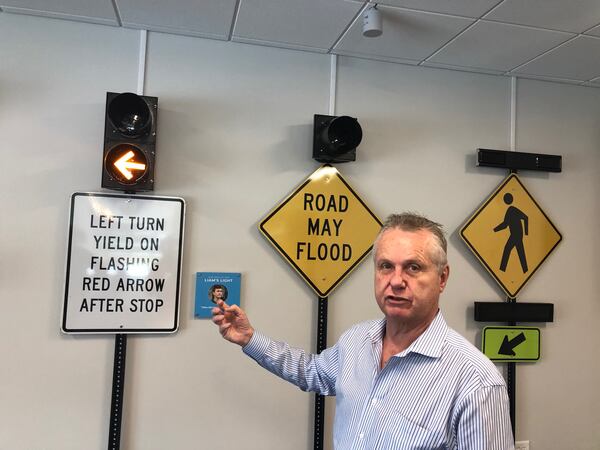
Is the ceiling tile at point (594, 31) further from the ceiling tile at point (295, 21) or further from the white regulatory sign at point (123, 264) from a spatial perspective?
the white regulatory sign at point (123, 264)

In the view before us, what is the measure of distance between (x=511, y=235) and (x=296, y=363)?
182 cm

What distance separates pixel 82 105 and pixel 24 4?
0.53 m

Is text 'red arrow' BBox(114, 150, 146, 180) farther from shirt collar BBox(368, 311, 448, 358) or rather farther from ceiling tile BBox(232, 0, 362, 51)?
shirt collar BBox(368, 311, 448, 358)

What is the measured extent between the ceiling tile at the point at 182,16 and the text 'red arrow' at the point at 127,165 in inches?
27.7

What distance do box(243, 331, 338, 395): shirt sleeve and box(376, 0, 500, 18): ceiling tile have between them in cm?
162

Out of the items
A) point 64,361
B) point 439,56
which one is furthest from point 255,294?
point 439,56

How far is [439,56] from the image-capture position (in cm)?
271

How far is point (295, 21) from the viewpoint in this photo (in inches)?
92.0

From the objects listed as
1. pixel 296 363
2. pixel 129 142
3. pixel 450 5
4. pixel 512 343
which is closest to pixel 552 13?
pixel 450 5

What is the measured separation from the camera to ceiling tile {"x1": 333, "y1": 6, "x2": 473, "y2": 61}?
2275 millimetres

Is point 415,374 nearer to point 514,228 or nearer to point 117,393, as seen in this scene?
point 117,393

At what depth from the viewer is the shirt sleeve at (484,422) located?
1220 mm

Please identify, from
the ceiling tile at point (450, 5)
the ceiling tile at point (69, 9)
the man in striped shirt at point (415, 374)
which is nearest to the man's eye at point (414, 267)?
the man in striped shirt at point (415, 374)

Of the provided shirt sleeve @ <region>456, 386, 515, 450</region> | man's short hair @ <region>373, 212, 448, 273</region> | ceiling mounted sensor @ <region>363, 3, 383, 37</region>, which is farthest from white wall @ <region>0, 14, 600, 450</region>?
shirt sleeve @ <region>456, 386, 515, 450</region>
